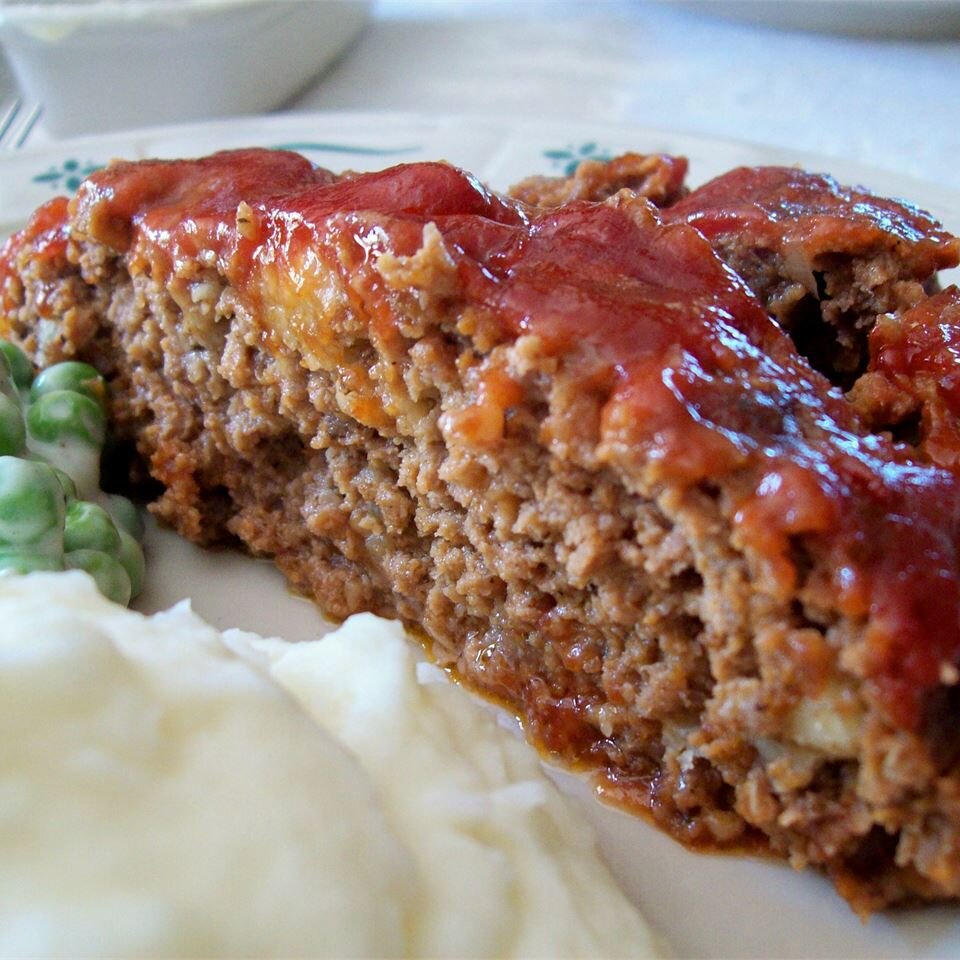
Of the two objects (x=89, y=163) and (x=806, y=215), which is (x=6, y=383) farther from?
(x=806, y=215)

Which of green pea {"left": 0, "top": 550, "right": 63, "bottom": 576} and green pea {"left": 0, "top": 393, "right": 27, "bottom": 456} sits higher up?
green pea {"left": 0, "top": 393, "right": 27, "bottom": 456}

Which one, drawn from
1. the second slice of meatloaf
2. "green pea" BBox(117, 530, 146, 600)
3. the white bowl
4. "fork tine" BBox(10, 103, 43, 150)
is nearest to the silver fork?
"fork tine" BBox(10, 103, 43, 150)

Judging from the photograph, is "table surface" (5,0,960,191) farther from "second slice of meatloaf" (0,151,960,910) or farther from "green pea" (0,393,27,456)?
"green pea" (0,393,27,456)

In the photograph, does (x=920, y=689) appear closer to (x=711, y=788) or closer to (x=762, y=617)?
(x=762, y=617)

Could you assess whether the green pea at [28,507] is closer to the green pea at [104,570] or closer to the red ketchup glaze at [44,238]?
the green pea at [104,570]

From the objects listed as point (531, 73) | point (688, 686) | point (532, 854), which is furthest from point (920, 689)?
point (531, 73)

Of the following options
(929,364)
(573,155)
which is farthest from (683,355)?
(573,155)

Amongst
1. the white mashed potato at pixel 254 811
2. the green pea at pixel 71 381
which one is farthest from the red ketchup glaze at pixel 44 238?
the white mashed potato at pixel 254 811
